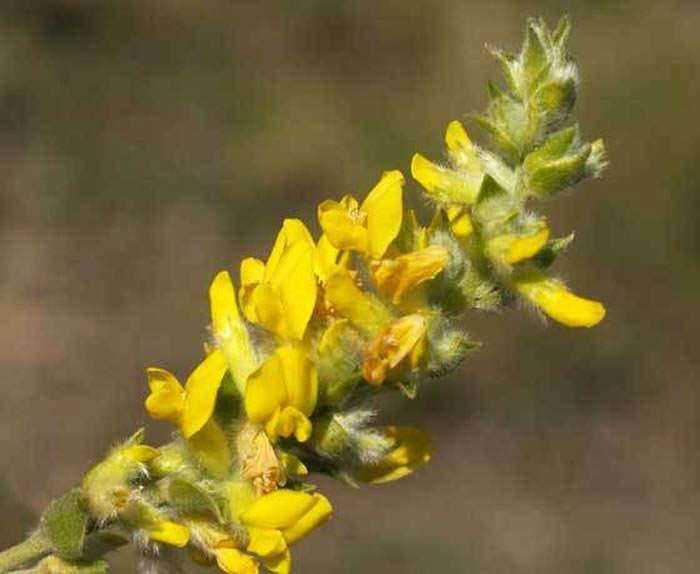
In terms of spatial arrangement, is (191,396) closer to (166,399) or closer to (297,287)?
(166,399)

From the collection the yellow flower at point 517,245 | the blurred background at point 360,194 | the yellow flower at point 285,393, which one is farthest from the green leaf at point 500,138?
the blurred background at point 360,194

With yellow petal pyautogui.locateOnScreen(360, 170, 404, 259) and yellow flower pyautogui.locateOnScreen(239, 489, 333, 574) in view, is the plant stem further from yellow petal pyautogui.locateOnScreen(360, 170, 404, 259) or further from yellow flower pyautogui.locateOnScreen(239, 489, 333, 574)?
yellow petal pyautogui.locateOnScreen(360, 170, 404, 259)

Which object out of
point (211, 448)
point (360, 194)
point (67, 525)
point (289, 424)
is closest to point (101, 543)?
point (67, 525)

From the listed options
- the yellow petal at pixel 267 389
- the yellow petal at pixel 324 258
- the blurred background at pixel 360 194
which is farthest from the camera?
the blurred background at pixel 360 194

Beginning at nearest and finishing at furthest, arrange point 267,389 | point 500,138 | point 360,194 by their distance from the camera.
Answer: point 267,389
point 500,138
point 360,194

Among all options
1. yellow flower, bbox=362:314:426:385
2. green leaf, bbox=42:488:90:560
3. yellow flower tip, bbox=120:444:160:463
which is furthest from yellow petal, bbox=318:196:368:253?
green leaf, bbox=42:488:90:560

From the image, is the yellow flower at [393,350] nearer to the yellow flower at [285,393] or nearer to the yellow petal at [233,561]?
the yellow flower at [285,393]
